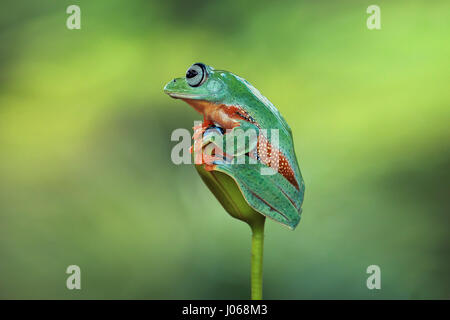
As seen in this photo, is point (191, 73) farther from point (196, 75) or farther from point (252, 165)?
point (252, 165)

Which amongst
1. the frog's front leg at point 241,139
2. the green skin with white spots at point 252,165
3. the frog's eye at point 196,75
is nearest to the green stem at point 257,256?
the green skin with white spots at point 252,165

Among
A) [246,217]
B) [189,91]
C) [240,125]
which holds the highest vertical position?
[189,91]

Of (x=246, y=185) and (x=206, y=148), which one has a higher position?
(x=206, y=148)

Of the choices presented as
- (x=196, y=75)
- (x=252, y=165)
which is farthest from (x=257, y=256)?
(x=196, y=75)

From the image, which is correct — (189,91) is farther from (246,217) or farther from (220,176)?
(246,217)

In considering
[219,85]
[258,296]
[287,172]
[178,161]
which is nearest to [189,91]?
[219,85]

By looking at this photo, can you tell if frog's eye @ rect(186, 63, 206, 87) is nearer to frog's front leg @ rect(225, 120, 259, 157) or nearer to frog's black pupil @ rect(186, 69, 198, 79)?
frog's black pupil @ rect(186, 69, 198, 79)

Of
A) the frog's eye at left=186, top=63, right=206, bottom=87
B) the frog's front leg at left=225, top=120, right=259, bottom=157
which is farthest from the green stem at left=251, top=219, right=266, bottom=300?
the frog's eye at left=186, top=63, right=206, bottom=87
